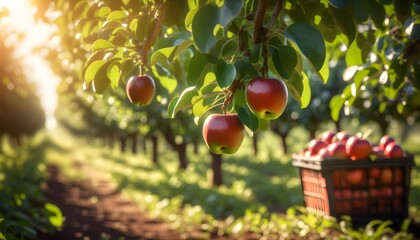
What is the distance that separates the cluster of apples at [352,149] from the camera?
3074 mm

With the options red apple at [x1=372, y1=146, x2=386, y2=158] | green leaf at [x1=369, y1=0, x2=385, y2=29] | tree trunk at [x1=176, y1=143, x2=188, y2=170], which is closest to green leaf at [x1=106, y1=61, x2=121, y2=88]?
green leaf at [x1=369, y1=0, x2=385, y2=29]

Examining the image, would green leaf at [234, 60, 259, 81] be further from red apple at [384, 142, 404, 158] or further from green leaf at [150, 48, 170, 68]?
red apple at [384, 142, 404, 158]

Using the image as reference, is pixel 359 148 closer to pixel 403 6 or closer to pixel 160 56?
pixel 403 6

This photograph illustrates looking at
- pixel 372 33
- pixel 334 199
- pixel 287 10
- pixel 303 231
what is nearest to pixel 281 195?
pixel 303 231

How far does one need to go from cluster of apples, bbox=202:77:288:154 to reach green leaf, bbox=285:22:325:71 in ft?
0.56

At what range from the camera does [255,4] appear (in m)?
2.06

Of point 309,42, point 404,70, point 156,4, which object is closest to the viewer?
point 309,42

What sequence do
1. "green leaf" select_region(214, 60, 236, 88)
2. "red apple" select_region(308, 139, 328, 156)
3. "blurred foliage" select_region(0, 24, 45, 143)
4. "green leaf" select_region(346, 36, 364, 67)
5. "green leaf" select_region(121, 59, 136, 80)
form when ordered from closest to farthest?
1. "green leaf" select_region(214, 60, 236, 88)
2. "green leaf" select_region(121, 59, 136, 80)
3. "green leaf" select_region(346, 36, 364, 67)
4. "red apple" select_region(308, 139, 328, 156)
5. "blurred foliage" select_region(0, 24, 45, 143)

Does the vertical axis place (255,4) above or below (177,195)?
above

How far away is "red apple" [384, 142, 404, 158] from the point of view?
3.23 metres

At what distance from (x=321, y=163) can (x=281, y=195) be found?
21.6 ft

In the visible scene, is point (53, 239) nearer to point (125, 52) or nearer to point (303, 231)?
point (303, 231)

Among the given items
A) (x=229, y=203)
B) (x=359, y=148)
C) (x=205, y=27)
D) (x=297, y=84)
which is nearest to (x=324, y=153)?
(x=359, y=148)

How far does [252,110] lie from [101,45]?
0.99 m
